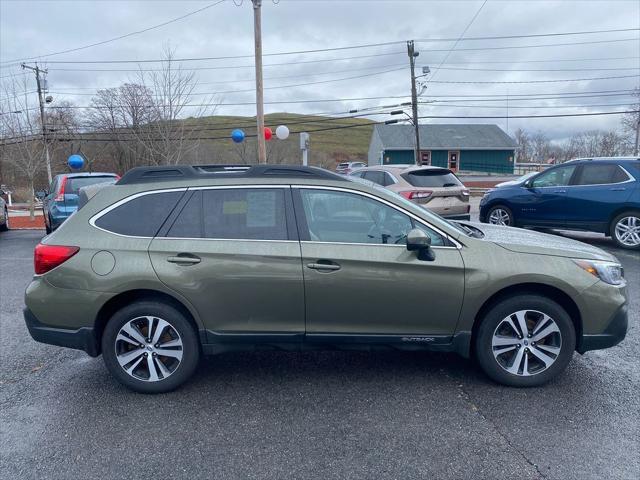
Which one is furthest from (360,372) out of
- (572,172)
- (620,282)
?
(572,172)

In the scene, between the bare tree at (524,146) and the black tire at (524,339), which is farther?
the bare tree at (524,146)

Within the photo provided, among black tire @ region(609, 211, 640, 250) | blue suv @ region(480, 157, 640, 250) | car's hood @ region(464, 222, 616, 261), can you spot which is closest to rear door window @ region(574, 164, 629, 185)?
blue suv @ region(480, 157, 640, 250)

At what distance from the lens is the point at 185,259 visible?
11.3 feet

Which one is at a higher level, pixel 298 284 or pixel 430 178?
pixel 430 178

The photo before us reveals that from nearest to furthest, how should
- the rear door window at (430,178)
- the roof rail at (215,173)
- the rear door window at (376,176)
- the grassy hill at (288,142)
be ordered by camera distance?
the roof rail at (215,173), the rear door window at (430,178), the rear door window at (376,176), the grassy hill at (288,142)

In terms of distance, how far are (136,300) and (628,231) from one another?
30.1 ft

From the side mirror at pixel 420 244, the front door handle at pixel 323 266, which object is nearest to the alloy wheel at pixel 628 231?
the side mirror at pixel 420 244

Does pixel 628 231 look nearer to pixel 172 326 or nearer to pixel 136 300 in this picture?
pixel 172 326

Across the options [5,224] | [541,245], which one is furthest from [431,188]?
[5,224]

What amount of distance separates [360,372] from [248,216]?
5.31 feet

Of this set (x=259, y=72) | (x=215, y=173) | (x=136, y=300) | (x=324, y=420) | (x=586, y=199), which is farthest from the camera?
(x=259, y=72)

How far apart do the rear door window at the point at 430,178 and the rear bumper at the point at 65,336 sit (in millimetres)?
7067

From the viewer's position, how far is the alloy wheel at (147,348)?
11.6 ft

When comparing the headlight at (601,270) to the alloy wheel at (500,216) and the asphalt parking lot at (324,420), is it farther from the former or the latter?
the alloy wheel at (500,216)
